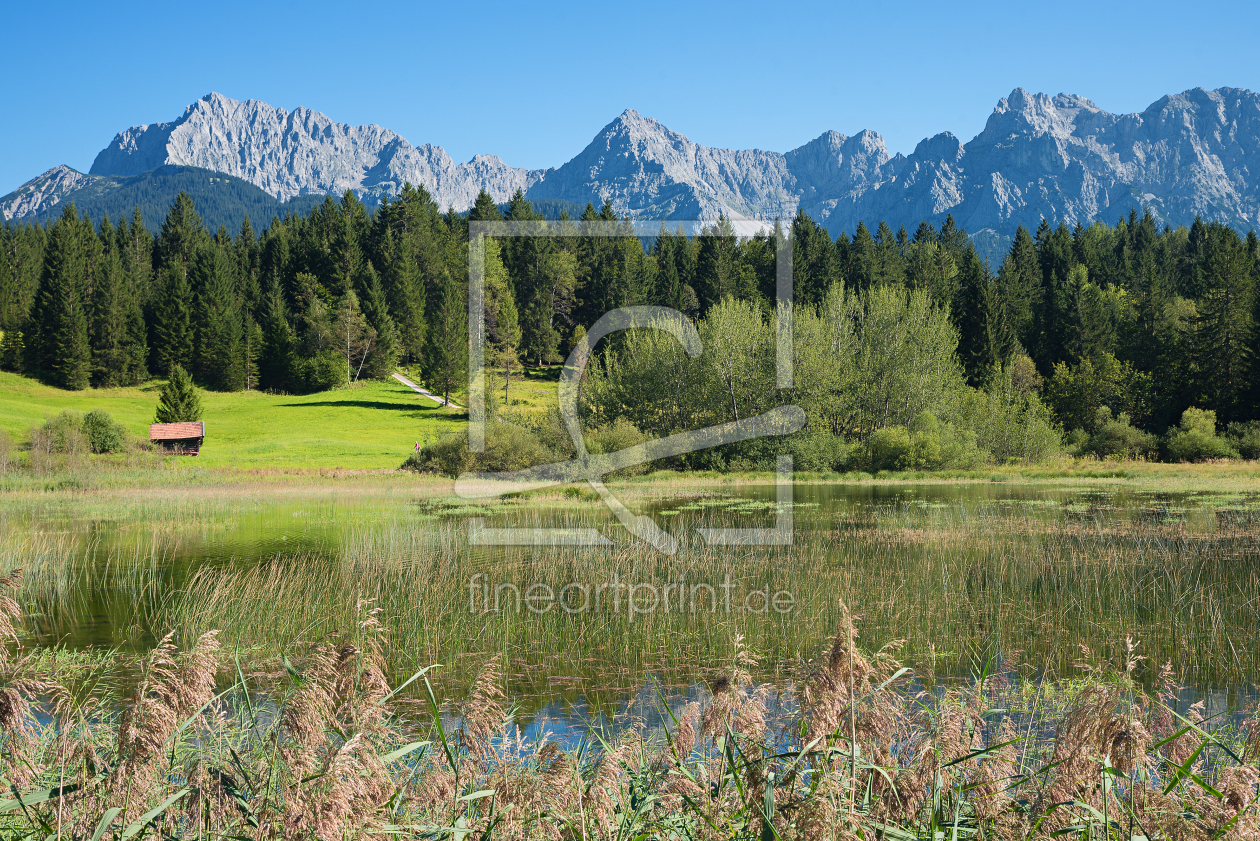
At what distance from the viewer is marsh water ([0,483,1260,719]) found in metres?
9.07

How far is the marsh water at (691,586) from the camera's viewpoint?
9070 mm

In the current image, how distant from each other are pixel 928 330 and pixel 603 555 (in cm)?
3877

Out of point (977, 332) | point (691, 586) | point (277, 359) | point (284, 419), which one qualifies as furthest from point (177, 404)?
point (977, 332)

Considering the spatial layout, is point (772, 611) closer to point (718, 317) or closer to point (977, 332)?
point (718, 317)

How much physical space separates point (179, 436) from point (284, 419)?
466 inches

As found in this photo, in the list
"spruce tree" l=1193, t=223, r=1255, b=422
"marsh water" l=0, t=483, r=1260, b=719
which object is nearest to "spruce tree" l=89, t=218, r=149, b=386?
"marsh water" l=0, t=483, r=1260, b=719

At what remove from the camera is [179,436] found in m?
44.2

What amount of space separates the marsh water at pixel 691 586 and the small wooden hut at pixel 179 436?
23.9 meters

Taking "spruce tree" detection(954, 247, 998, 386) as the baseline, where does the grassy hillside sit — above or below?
below

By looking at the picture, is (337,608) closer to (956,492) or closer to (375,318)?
(956,492)

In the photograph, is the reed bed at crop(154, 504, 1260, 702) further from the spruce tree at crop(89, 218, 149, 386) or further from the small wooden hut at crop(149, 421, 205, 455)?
the spruce tree at crop(89, 218, 149, 386)

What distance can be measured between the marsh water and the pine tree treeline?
40056 millimetres

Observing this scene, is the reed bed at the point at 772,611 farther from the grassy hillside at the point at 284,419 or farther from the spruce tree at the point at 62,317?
the spruce tree at the point at 62,317

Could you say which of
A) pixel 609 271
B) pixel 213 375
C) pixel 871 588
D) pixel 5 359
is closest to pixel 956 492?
pixel 871 588
